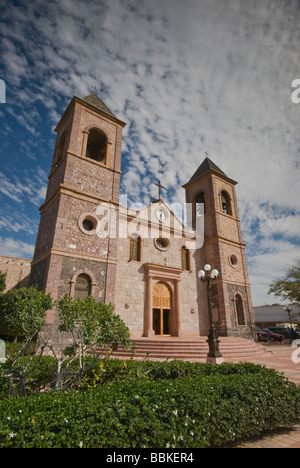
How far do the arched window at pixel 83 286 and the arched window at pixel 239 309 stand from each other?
1185cm

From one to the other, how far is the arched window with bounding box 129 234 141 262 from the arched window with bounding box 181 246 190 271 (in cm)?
412

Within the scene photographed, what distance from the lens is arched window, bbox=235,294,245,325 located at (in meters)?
18.5

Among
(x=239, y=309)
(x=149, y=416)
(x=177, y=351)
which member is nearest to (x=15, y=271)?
(x=177, y=351)

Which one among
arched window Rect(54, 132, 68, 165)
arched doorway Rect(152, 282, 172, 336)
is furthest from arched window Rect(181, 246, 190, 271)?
arched window Rect(54, 132, 68, 165)

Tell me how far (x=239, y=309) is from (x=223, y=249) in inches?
190

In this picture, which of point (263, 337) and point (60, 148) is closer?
point (60, 148)

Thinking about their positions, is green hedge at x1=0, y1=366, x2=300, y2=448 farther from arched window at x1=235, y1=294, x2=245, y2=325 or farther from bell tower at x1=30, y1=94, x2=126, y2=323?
arched window at x1=235, y1=294, x2=245, y2=325

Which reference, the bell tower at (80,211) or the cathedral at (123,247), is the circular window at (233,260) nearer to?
the cathedral at (123,247)

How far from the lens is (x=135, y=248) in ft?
54.3

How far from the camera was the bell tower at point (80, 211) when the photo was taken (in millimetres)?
12633

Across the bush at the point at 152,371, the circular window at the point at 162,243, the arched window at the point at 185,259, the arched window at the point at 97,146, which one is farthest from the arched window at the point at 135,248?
the bush at the point at 152,371

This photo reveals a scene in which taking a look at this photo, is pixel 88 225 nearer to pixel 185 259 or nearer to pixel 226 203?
pixel 185 259

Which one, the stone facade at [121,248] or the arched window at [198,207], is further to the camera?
the arched window at [198,207]
